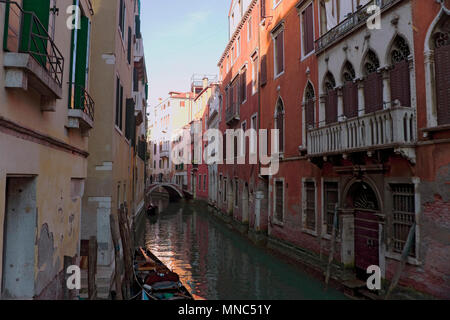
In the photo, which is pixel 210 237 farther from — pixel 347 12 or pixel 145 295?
pixel 347 12

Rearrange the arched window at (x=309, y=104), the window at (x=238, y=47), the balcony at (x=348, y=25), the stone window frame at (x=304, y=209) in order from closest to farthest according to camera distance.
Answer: the balcony at (x=348, y=25) → the stone window frame at (x=304, y=209) → the arched window at (x=309, y=104) → the window at (x=238, y=47)

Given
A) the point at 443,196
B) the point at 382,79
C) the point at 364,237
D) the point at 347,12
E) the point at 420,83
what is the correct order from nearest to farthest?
the point at 443,196 < the point at 420,83 < the point at 382,79 < the point at 364,237 < the point at 347,12

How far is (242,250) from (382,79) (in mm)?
9419

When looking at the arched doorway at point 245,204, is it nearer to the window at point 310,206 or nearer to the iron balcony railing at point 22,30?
the window at point 310,206

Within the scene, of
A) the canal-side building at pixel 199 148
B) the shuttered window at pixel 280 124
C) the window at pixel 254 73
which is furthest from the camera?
the canal-side building at pixel 199 148

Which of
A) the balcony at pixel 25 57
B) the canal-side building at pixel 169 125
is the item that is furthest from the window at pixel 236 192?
the canal-side building at pixel 169 125

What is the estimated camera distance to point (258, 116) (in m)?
16.0

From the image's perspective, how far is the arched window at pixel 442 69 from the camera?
6.52 metres

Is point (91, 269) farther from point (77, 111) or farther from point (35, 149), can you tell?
point (35, 149)

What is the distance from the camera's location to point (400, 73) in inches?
302

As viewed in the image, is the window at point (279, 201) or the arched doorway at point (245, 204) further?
the arched doorway at point (245, 204)

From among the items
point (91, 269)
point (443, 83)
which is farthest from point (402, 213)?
point (91, 269)

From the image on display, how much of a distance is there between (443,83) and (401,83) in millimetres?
1087
